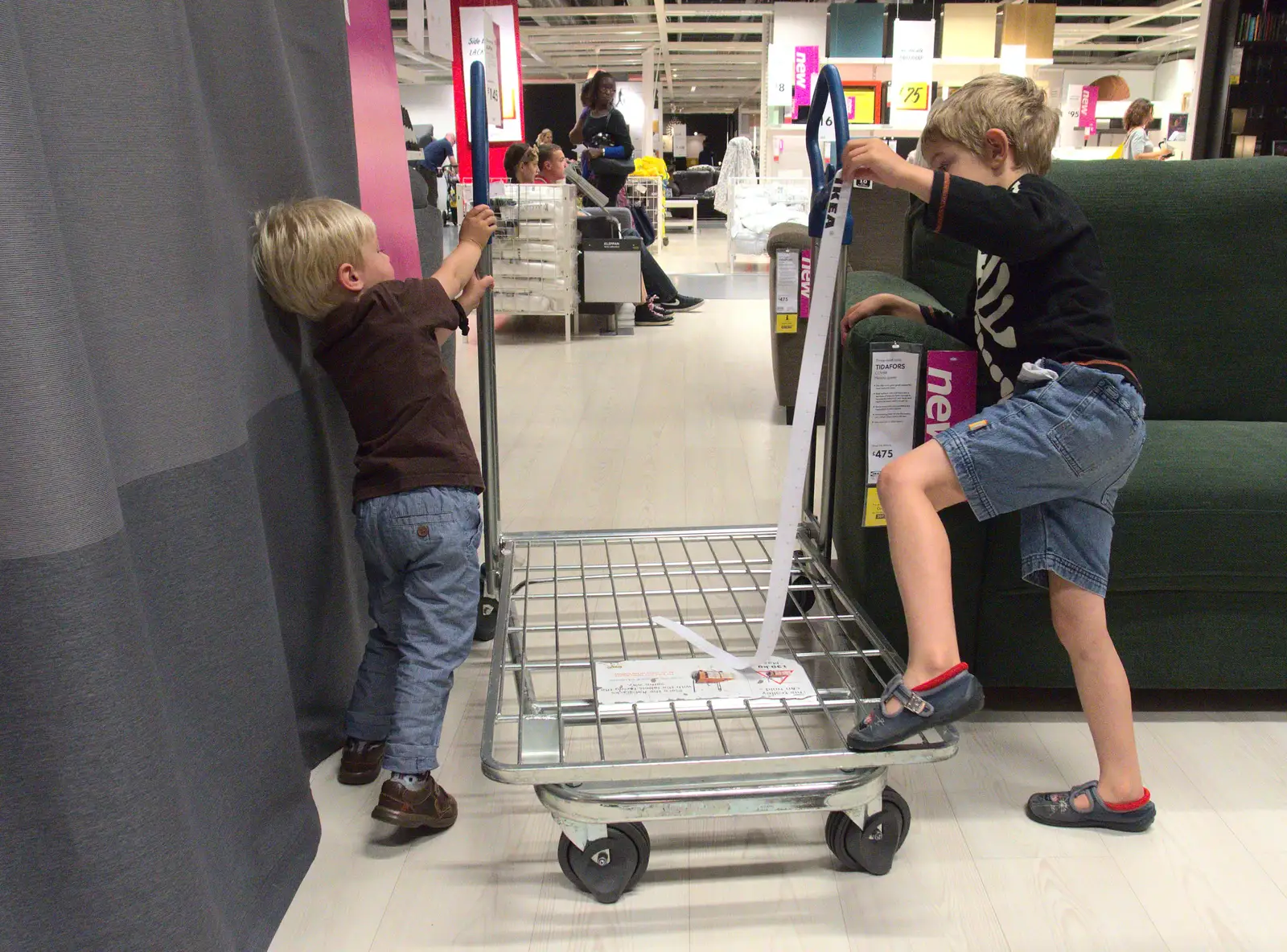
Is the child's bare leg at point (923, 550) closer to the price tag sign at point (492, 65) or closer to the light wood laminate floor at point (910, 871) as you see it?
the light wood laminate floor at point (910, 871)

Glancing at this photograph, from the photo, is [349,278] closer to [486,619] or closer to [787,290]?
[486,619]

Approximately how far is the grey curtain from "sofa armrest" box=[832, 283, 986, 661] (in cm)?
102

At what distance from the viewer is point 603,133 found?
25.9 feet

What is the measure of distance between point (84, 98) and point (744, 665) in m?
1.28

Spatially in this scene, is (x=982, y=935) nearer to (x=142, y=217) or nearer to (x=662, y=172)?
(x=142, y=217)

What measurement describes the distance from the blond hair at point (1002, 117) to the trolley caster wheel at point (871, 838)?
3.44ft

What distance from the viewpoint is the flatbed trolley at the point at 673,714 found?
146 cm

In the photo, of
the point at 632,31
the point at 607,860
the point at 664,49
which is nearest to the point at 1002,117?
the point at 607,860

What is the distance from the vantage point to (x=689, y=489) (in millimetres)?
3281

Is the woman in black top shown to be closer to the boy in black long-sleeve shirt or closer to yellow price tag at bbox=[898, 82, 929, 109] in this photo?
yellow price tag at bbox=[898, 82, 929, 109]

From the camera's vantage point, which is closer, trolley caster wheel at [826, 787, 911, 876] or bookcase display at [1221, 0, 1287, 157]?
trolley caster wheel at [826, 787, 911, 876]

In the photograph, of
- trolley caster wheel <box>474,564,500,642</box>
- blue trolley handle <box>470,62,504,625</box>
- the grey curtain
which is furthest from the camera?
trolley caster wheel <box>474,564,500,642</box>

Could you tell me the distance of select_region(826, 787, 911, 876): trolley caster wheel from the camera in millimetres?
1520

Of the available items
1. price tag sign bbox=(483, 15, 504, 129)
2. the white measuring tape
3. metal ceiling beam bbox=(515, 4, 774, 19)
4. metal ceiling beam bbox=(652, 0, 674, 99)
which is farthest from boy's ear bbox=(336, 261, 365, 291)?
metal ceiling beam bbox=(652, 0, 674, 99)
